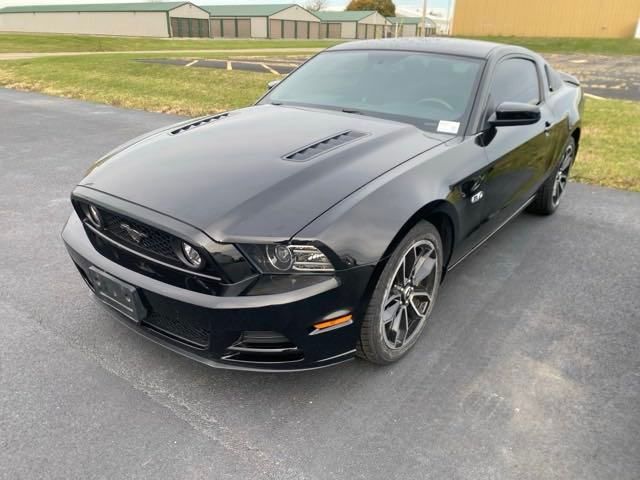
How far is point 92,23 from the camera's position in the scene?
58.8 metres

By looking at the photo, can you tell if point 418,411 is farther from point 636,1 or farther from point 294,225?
point 636,1

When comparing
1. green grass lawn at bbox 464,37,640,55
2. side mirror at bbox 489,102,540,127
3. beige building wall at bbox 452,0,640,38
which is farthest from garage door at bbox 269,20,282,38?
side mirror at bbox 489,102,540,127

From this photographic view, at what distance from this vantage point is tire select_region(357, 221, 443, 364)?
229 centimetres

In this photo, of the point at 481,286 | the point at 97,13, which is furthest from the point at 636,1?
the point at 97,13

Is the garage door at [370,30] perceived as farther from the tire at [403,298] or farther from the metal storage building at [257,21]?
the tire at [403,298]

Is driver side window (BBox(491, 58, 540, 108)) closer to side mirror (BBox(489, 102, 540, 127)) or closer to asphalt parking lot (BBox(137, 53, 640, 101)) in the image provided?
side mirror (BBox(489, 102, 540, 127))

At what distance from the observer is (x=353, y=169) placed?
238cm

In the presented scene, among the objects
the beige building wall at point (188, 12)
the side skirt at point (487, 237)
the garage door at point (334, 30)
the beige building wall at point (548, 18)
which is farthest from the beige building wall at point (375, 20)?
the side skirt at point (487, 237)

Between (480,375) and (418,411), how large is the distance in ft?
1.44

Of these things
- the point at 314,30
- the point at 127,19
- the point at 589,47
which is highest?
the point at 589,47

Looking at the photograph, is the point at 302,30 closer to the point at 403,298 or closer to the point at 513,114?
the point at 513,114

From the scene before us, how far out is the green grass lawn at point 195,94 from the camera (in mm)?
6168

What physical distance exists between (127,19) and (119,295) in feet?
203

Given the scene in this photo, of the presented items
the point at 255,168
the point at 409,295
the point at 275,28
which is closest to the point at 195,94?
the point at 255,168
